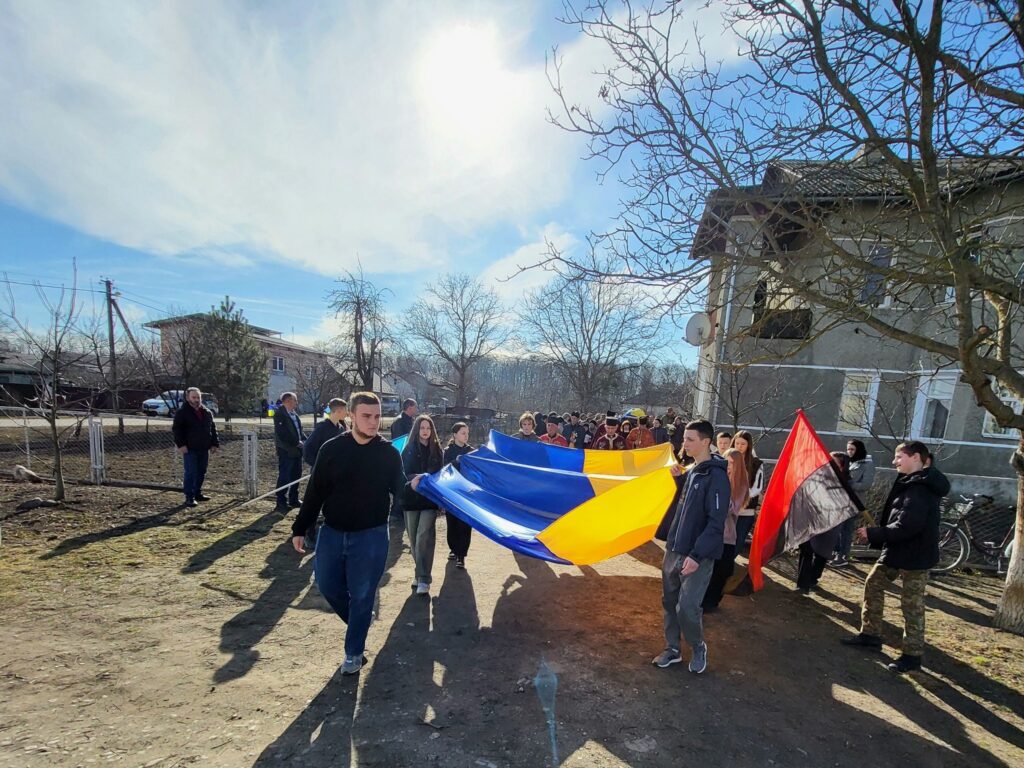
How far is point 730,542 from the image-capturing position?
4266 millimetres

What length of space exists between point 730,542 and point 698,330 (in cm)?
421

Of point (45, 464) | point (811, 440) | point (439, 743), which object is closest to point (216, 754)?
point (439, 743)

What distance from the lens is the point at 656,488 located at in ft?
14.7

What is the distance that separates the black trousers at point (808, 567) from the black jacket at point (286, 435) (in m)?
7.37

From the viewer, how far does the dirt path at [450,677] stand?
8.50ft

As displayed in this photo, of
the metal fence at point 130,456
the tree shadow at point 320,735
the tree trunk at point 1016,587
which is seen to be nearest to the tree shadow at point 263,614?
the tree shadow at point 320,735

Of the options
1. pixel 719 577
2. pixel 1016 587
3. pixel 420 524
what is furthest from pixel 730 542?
pixel 420 524

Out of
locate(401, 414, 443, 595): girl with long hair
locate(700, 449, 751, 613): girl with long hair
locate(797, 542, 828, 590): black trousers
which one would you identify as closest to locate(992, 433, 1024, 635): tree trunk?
locate(797, 542, 828, 590): black trousers

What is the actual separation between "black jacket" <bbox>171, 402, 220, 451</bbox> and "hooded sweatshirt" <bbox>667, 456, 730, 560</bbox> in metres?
7.05

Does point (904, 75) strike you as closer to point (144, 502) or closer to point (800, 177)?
point (800, 177)

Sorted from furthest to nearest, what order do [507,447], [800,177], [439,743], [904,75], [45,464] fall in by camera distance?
[45,464] → [507,447] → [800,177] → [904,75] → [439,743]

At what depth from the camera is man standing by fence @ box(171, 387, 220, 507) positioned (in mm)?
7004

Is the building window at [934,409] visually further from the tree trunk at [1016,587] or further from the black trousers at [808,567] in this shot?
the black trousers at [808,567]

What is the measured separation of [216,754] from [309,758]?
0.51 meters
